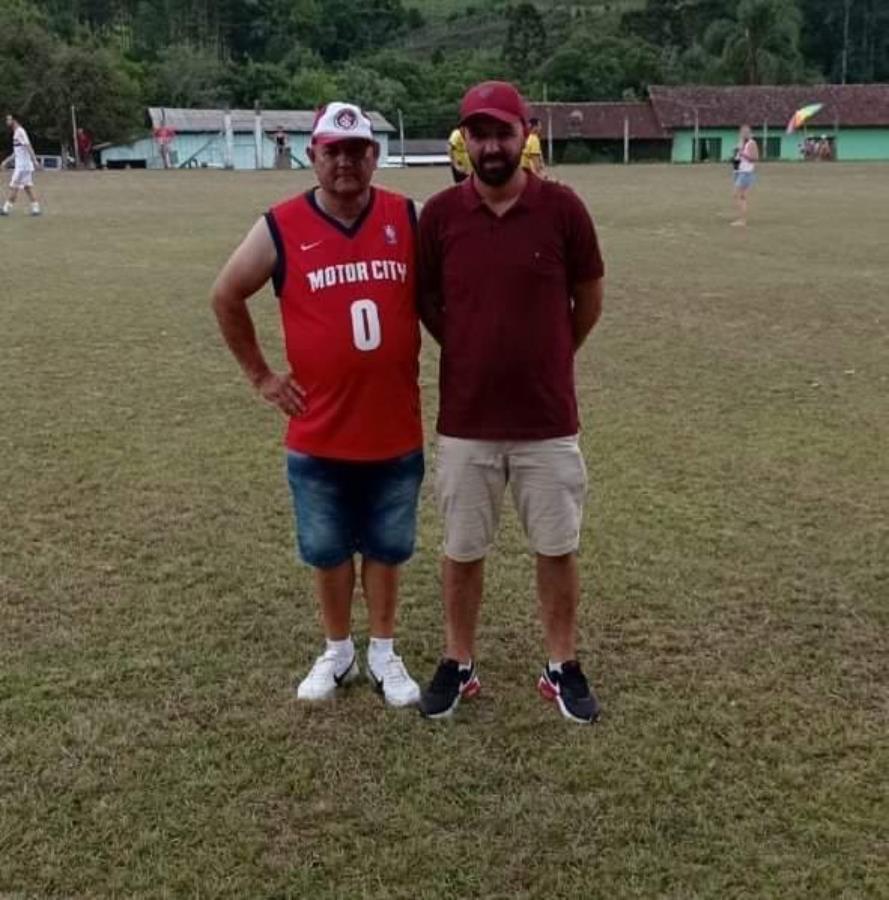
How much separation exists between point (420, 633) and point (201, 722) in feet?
3.25

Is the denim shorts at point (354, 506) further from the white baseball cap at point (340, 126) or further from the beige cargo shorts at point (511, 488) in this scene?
the white baseball cap at point (340, 126)

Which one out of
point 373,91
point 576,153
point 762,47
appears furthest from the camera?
point 762,47

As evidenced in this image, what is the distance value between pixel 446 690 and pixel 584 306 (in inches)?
51.5

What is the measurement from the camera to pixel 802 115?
63.2 metres

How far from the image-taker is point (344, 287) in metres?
3.55

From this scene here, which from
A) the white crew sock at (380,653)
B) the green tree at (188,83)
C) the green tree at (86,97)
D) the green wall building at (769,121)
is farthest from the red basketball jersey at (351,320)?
the green tree at (188,83)

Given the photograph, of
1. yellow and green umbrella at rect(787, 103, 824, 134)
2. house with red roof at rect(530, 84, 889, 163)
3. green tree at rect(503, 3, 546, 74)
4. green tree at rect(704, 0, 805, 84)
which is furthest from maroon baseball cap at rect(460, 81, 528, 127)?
green tree at rect(503, 3, 546, 74)

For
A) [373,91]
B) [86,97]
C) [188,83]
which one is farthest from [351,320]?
[373,91]

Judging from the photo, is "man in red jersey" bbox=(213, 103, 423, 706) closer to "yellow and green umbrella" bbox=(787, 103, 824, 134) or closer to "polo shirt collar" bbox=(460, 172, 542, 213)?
"polo shirt collar" bbox=(460, 172, 542, 213)

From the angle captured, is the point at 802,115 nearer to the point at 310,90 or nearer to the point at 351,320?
the point at 310,90

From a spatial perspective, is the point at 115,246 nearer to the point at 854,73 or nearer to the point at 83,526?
the point at 83,526

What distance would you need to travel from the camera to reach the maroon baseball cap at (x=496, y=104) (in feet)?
11.2

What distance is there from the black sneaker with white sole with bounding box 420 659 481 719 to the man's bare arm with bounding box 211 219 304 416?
977 mm

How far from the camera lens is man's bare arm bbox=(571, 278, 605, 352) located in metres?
3.69
